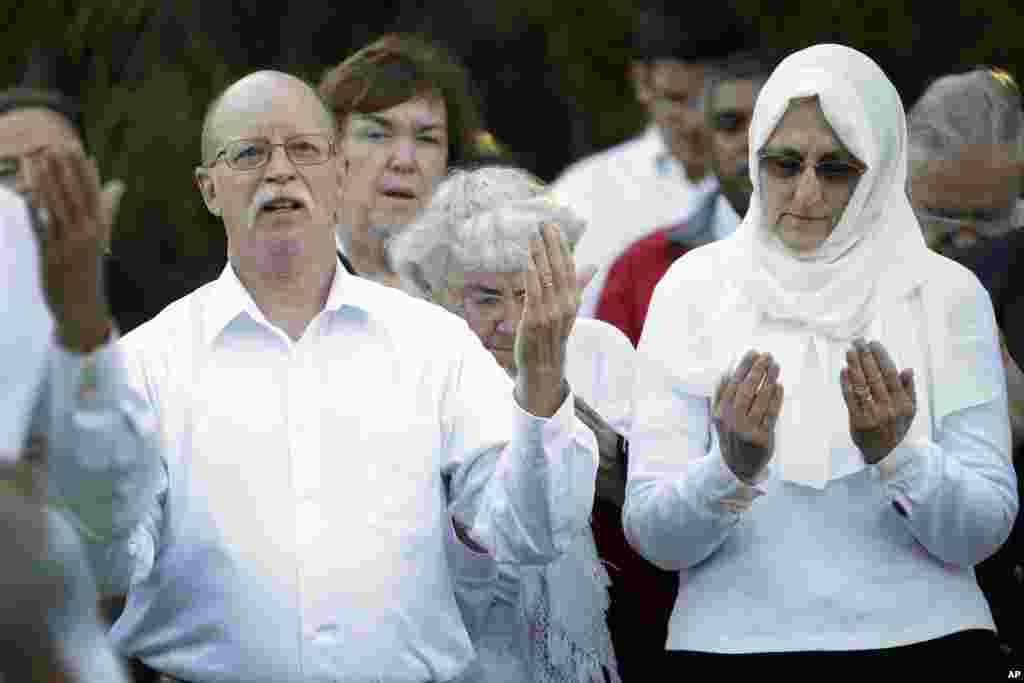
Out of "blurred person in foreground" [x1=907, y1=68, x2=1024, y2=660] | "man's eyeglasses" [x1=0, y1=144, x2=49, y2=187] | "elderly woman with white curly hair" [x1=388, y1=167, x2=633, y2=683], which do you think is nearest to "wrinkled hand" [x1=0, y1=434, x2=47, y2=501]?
"elderly woman with white curly hair" [x1=388, y1=167, x2=633, y2=683]

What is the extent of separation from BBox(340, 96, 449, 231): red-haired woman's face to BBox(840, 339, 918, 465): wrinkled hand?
1726 millimetres

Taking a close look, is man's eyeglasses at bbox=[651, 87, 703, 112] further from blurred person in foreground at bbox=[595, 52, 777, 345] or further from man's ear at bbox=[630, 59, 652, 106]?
blurred person in foreground at bbox=[595, 52, 777, 345]

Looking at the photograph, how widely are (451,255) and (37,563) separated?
2.80 metres

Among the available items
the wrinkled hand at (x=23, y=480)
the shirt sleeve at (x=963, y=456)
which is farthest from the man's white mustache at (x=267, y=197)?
the wrinkled hand at (x=23, y=480)

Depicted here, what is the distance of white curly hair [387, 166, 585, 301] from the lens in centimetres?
635

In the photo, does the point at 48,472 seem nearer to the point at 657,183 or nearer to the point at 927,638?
the point at 927,638

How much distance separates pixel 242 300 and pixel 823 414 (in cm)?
130

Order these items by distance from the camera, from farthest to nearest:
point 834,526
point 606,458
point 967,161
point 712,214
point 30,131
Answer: point 712,214
point 967,161
point 30,131
point 606,458
point 834,526

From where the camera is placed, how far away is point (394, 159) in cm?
706

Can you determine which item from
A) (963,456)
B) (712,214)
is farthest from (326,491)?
(712,214)

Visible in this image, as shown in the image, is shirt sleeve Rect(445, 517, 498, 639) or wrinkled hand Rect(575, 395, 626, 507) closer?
shirt sleeve Rect(445, 517, 498, 639)

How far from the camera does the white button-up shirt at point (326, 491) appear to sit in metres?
5.49

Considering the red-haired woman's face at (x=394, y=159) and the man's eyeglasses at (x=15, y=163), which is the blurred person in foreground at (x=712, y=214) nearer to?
the red-haired woman's face at (x=394, y=159)

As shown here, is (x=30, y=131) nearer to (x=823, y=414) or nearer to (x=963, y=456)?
(x=823, y=414)
